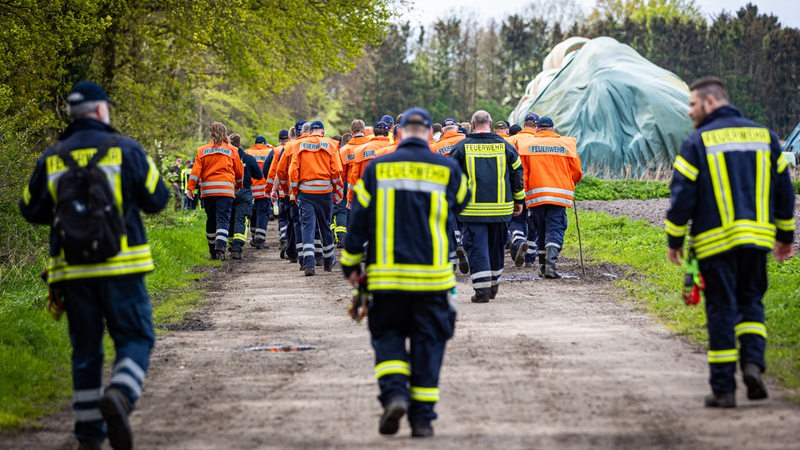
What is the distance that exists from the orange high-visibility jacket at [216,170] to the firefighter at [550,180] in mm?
5195

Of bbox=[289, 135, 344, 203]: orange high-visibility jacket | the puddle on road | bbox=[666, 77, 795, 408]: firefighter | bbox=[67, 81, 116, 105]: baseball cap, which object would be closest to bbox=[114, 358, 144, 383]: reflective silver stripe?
bbox=[67, 81, 116, 105]: baseball cap

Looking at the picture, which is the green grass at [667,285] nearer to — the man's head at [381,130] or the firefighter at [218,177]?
the man's head at [381,130]

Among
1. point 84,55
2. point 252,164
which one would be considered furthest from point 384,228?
point 84,55

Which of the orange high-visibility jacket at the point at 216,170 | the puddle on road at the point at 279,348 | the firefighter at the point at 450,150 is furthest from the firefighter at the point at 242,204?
the puddle on road at the point at 279,348

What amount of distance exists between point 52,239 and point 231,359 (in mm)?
2927

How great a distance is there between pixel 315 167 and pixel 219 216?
106 inches

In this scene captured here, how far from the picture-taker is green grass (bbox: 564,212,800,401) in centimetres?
889

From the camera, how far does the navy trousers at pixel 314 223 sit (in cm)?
1606

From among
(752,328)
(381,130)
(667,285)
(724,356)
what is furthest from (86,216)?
(381,130)

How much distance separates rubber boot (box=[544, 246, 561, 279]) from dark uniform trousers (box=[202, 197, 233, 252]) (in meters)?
5.79

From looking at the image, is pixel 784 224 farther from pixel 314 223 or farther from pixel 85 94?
pixel 314 223

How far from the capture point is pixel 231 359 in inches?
361

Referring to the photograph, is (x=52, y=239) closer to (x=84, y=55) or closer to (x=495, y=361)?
(x=495, y=361)

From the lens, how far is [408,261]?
6695 millimetres
